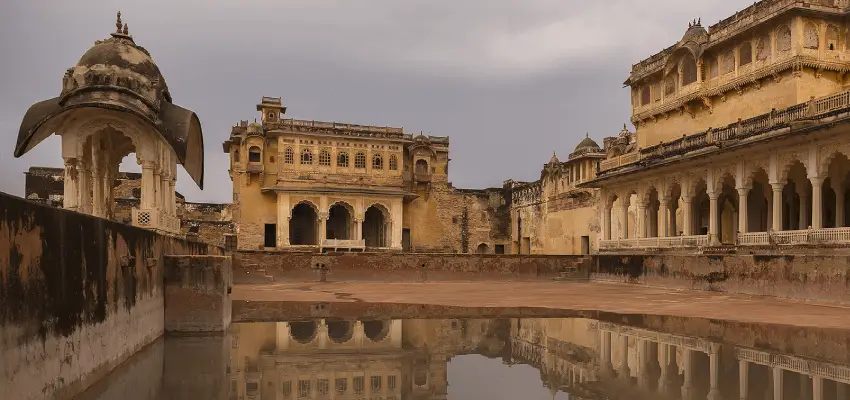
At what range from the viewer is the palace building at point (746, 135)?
1808 centimetres

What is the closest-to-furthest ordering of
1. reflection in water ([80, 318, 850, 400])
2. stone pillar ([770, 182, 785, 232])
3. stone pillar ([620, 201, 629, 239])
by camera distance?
reflection in water ([80, 318, 850, 400]), stone pillar ([770, 182, 785, 232]), stone pillar ([620, 201, 629, 239])

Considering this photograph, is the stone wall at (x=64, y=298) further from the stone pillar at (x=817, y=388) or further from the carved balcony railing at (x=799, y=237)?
the carved balcony railing at (x=799, y=237)

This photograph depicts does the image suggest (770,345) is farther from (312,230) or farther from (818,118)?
(312,230)

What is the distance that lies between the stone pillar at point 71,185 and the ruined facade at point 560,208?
26252mm

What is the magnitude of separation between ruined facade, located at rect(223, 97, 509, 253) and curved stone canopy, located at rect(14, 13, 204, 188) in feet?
86.7

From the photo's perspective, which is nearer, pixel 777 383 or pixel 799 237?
pixel 777 383

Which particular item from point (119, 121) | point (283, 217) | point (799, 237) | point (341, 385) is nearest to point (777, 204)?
point (799, 237)

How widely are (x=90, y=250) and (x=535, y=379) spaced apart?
169 inches

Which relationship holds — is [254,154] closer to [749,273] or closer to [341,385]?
[749,273]

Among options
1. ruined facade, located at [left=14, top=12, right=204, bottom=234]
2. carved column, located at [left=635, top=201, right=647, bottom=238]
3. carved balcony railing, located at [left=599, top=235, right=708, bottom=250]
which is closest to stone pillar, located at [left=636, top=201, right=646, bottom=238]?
carved column, located at [left=635, top=201, right=647, bottom=238]

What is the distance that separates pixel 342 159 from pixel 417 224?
701 cm

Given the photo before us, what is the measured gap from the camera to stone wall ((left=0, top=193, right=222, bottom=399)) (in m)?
4.23

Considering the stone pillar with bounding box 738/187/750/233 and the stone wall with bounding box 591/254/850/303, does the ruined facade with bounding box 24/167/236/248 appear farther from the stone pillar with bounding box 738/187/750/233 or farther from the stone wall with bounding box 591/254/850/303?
the stone pillar with bounding box 738/187/750/233

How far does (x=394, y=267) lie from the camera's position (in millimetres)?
23500
